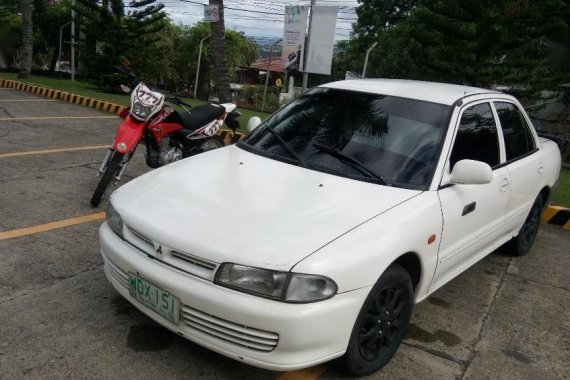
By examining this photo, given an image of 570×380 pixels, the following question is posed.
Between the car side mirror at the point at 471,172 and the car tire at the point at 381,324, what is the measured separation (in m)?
0.72

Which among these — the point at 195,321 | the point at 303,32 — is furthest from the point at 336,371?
the point at 303,32

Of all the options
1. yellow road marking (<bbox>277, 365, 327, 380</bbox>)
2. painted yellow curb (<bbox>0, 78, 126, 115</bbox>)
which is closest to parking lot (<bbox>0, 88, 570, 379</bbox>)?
yellow road marking (<bbox>277, 365, 327, 380</bbox>)

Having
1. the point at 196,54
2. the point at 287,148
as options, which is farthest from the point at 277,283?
the point at 196,54

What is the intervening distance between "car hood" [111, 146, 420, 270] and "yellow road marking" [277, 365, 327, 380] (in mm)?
Result: 772

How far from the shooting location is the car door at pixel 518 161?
162 inches

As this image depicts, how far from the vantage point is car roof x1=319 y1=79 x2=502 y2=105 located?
3760 mm

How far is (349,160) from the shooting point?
337 centimetres

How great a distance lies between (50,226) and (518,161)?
154 inches

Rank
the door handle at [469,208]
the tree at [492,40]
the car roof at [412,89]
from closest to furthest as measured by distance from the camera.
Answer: the door handle at [469,208] < the car roof at [412,89] < the tree at [492,40]

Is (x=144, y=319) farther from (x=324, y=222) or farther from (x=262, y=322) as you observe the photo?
(x=324, y=222)

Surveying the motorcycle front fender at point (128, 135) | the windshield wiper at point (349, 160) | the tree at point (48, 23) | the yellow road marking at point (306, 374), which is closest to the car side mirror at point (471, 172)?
the windshield wiper at point (349, 160)

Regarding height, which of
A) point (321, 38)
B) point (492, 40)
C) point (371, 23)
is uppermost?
point (371, 23)

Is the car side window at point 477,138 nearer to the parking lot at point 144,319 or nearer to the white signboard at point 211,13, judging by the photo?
the parking lot at point 144,319

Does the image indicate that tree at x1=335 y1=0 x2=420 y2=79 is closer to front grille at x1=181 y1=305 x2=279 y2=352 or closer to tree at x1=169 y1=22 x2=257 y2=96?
tree at x1=169 y1=22 x2=257 y2=96
